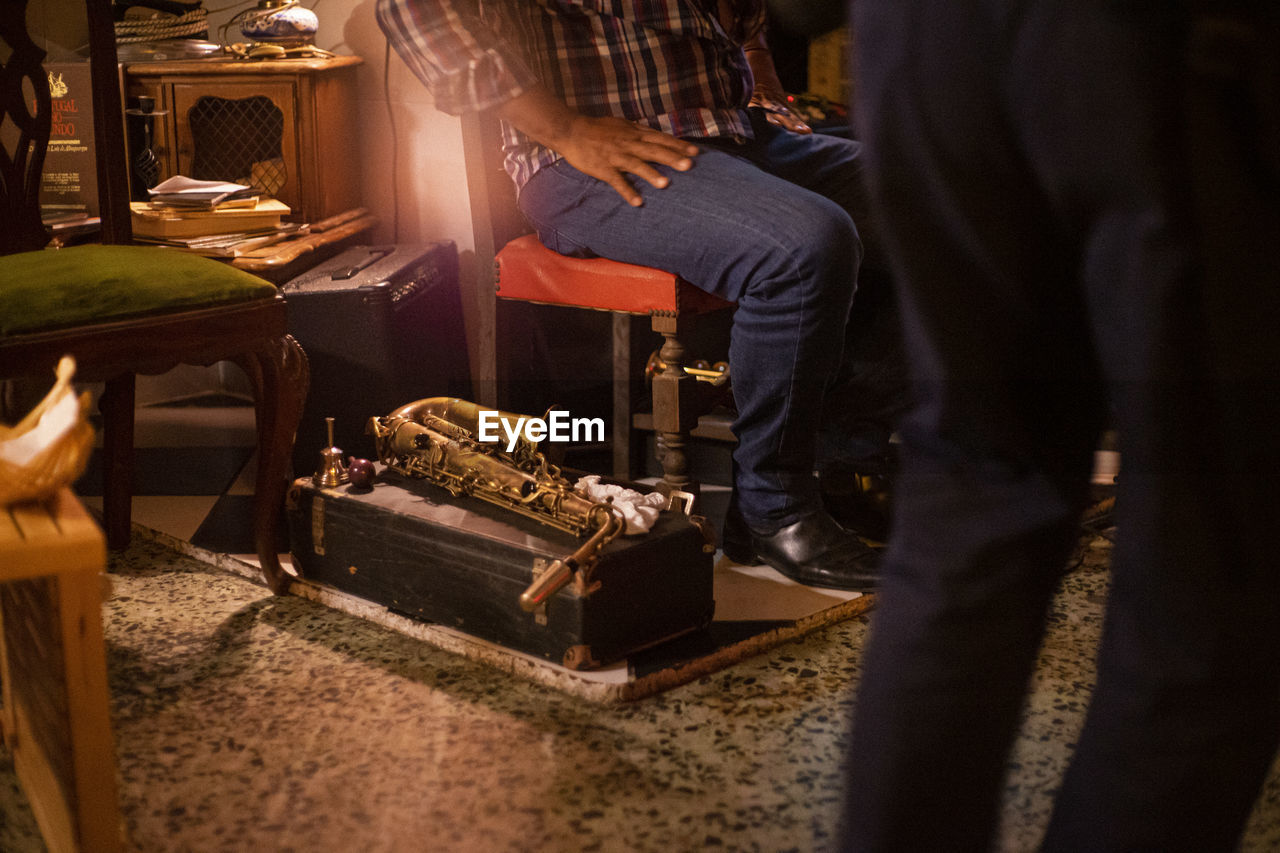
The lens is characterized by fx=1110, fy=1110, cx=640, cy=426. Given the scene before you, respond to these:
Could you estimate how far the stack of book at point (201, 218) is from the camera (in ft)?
6.75

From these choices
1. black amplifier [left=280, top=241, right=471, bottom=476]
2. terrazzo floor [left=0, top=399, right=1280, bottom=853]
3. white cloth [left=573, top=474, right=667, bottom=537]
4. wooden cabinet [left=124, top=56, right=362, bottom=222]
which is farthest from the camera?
wooden cabinet [left=124, top=56, right=362, bottom=222]

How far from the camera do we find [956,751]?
0.65m

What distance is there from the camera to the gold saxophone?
1.36 m

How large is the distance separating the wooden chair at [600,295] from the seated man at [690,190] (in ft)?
0.12

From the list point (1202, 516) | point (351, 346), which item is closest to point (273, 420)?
point (351, 346)

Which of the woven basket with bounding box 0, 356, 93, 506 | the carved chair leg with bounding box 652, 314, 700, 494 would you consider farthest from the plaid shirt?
the woven basket with bounding box 0, 356, 93, 506

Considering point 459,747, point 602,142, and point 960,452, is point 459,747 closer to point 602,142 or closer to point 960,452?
point 960,452

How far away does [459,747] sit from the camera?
1246 mm

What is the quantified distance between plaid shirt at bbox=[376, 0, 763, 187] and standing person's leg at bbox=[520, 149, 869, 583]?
0.12 meters

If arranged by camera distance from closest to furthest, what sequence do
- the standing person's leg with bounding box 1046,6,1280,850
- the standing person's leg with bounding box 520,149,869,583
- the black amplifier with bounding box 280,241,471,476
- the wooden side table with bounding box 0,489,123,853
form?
1. the standing person's leg with bounding box 1046,6,1280,850
2. the wooden side table with bounding box 0,489,123,853
3. the standing person's leg with bounding box 520,149,869,583
4. the black amplifier with bounding box 280,241,471,476

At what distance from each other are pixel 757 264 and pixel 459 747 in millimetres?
771

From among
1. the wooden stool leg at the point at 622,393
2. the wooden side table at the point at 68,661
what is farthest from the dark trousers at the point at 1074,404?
the wooden stool leg at the point at 622,393

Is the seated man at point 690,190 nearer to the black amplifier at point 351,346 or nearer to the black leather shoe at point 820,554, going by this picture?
the black leather shoe at point 820,554

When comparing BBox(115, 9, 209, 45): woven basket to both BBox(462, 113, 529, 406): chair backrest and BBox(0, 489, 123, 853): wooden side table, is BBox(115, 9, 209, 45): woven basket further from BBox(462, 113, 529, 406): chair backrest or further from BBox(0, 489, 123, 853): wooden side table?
BBox(0, 489, 123, 853): wooden side table
